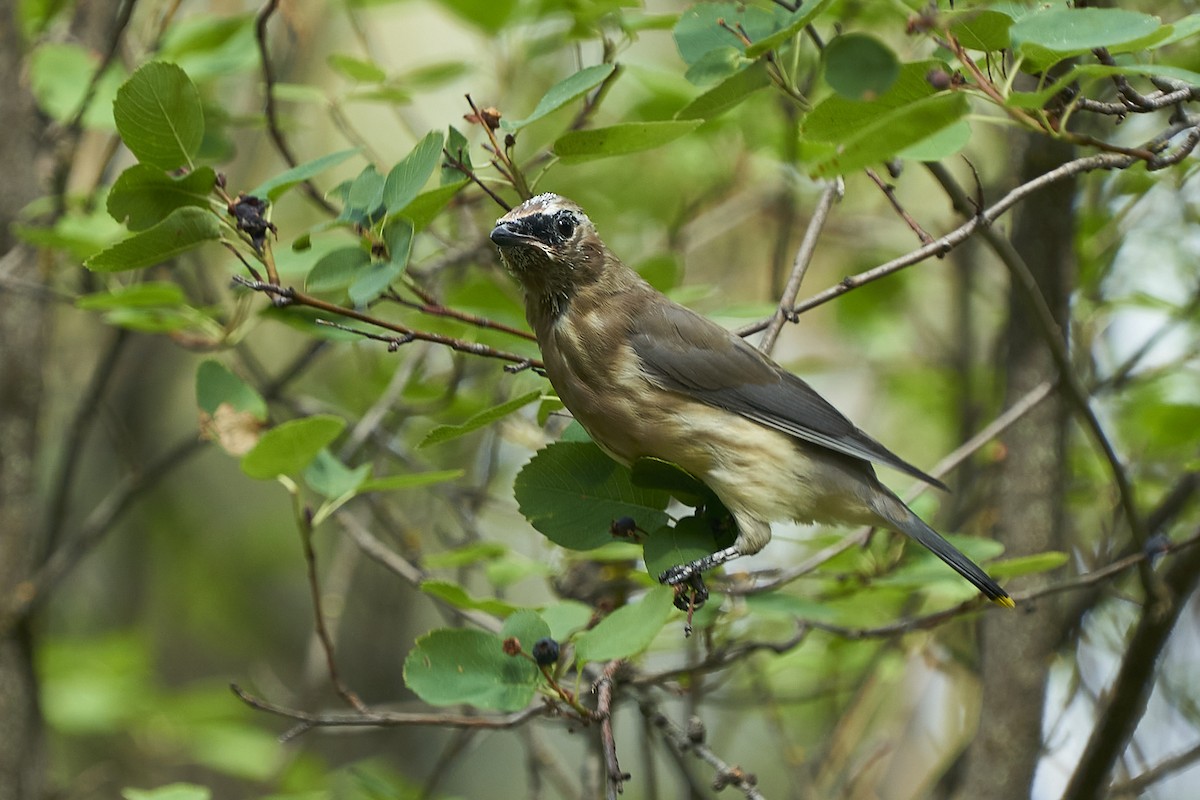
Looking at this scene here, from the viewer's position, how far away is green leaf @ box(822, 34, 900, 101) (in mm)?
2141

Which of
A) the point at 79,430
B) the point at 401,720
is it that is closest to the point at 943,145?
the point at 401,720

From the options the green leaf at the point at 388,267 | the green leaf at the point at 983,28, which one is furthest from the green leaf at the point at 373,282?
the green leaf at the point at 983,28

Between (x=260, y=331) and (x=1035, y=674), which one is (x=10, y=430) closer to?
(x=1035, y=674)

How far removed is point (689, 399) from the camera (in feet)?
11.1

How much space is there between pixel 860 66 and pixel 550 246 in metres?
1.28

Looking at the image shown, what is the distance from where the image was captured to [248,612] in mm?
8562

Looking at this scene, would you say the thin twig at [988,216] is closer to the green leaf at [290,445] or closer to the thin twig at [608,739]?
the thin twig at [608,739]

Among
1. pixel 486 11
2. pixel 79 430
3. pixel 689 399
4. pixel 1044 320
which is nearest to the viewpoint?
pixel 1044 320

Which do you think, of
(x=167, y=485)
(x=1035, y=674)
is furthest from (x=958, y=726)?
(x=167, y=485)

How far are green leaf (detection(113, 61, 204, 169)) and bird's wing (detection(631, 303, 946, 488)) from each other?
1291mm

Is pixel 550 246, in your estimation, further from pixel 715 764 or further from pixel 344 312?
pixel 715 764

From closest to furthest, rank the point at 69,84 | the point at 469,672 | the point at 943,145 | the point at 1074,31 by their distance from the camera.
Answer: the point at 1074,31 → the point at 943,145 → the point at 469,672 → the point at 69,84

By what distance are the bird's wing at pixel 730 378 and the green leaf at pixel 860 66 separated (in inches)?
49.5

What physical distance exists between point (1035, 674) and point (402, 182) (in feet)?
8.46
